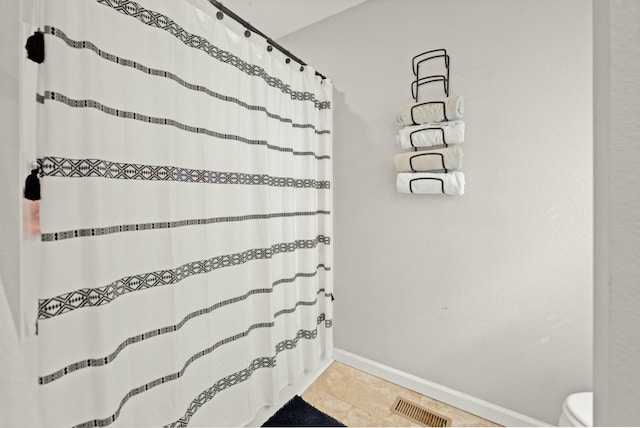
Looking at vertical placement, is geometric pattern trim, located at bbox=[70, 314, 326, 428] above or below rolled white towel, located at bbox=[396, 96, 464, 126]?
below

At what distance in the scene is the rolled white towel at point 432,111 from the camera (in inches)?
55.1

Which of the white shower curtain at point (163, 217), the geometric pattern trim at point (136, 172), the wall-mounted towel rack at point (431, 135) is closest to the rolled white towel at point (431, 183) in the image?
the wall-mounted towel rack at point (431, 135)

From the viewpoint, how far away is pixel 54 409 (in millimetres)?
698

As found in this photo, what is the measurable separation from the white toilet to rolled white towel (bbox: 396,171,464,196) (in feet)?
3.24

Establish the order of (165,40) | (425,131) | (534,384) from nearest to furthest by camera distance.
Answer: (165,40), (534,384), (425,131)

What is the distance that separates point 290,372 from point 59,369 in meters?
1.10

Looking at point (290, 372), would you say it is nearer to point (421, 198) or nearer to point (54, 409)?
point (54, 409)

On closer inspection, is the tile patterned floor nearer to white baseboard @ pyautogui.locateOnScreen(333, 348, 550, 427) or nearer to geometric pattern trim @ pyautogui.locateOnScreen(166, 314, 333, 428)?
white baseboard @ pyautogui.locateOnScreen(333, 348, 550, 427)

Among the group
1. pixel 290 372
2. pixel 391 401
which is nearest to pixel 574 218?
pixel 391 401

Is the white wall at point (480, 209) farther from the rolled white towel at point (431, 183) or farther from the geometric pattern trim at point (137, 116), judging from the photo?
the geometric pattern trim at point (137, 116)

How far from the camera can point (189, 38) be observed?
100cm

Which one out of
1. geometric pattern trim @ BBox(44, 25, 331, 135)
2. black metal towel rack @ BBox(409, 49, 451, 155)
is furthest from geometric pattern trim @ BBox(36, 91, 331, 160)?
black metal towel rack @ BBox(409, 49, 451, 155)

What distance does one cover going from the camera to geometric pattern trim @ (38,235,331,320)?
0.69m
